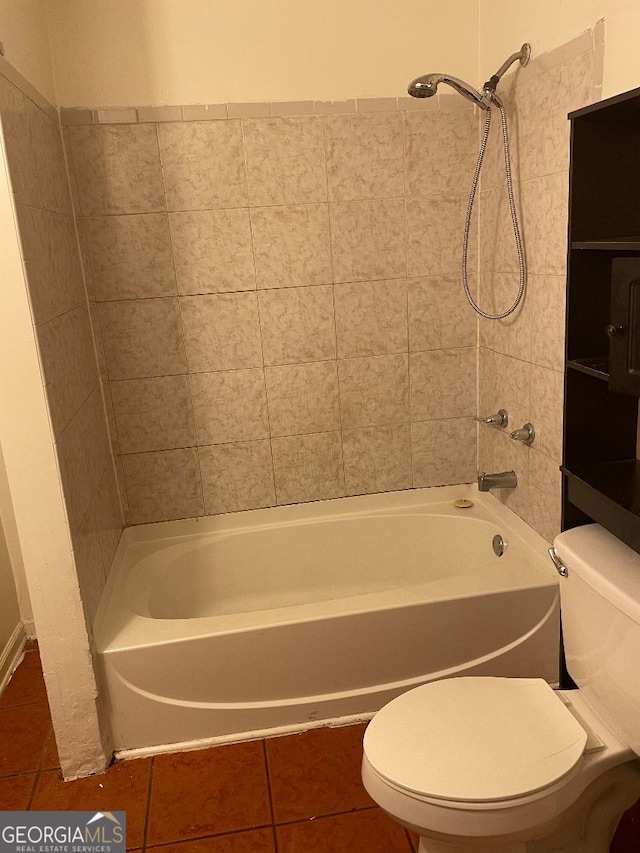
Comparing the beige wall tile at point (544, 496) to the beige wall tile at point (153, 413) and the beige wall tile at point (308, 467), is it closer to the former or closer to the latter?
the beige wall tile at point (308, 467)

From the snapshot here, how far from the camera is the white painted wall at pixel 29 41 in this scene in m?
1.67

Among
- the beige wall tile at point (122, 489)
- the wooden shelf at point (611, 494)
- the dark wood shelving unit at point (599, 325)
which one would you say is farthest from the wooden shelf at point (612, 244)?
the beige wall tile at point (122, 489)

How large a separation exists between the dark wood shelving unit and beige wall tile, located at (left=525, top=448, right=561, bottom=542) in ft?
1.06

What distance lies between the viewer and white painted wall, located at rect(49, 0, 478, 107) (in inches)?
82.7

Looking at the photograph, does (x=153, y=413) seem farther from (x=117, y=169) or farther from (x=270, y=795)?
(x=270, y=795)

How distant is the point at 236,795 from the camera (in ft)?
5.83

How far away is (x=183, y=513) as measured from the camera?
2518 mm

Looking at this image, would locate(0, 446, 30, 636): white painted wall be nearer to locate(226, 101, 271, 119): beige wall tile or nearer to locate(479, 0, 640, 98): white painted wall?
locate(226, 101, 271, 119): beige wall tile

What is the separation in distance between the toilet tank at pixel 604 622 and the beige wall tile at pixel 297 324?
3.83ft

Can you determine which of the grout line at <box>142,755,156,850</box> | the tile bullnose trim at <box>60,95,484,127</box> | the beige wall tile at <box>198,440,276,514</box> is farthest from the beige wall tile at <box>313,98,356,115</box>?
the grout line at <box>142,755,156,850</box>

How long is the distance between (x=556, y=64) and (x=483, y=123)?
19.6 inches

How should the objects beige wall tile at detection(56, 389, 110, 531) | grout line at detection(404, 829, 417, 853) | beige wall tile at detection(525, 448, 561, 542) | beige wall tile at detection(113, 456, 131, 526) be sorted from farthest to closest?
1. beige wall tile at detection(113, 456, 131, 526)
2. beige wall tile at detection(525, 448, 561, 542)
3. beige wall tile at detection(56, 389, 110, 531)
4. grout line at detection(404, 829, 417, 853)

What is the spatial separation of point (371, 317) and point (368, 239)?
0.27 metres

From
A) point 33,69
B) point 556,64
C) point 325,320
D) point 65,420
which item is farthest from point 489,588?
point 33,69
